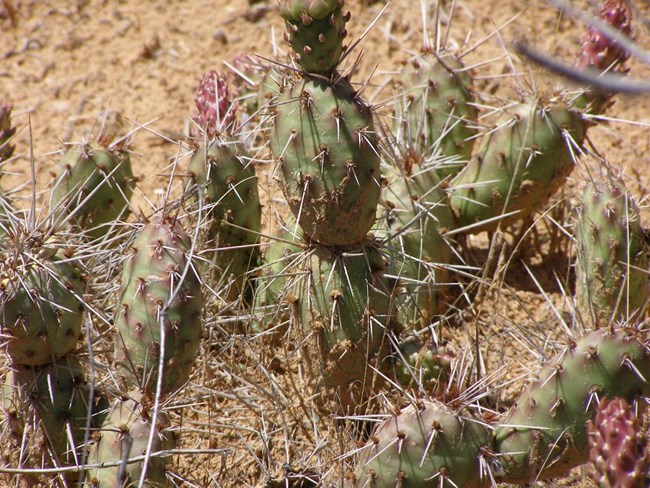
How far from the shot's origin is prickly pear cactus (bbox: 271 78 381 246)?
2.10 meters

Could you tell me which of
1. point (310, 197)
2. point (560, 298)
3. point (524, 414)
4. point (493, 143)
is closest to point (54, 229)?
point (310, 197)

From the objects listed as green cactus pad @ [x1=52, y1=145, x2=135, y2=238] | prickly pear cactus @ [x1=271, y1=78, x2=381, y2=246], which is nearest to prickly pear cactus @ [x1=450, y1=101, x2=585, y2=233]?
prickly pear cactus @ [x1=271, y1=78, x2=381, y2=246]

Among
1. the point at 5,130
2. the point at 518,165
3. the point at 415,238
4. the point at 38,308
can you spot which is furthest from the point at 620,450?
the point at 5,130

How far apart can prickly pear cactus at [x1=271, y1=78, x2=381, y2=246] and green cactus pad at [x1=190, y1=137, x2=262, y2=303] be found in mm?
394

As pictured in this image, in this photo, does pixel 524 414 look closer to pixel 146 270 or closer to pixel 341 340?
pixel 341 340

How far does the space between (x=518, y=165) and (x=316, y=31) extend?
4.02ft

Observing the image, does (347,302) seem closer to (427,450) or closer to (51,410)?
(427,450)

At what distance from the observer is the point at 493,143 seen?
10.1 ft

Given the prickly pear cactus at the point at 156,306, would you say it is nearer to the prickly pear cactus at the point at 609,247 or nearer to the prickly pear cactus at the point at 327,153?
the prickly pear cactus at the point at 327,153

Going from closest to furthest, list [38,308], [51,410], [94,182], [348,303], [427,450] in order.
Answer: [427,450] < [38,308] < [51,410] < [348,303] < [94,182]

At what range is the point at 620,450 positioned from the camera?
1.63 m

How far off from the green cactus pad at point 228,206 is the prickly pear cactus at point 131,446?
1.96 feet

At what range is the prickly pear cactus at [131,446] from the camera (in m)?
2.03

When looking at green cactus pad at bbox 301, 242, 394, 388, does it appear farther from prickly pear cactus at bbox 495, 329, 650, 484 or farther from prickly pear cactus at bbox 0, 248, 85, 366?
prickly pear cactus at bbox 0, 248, 85, 366
